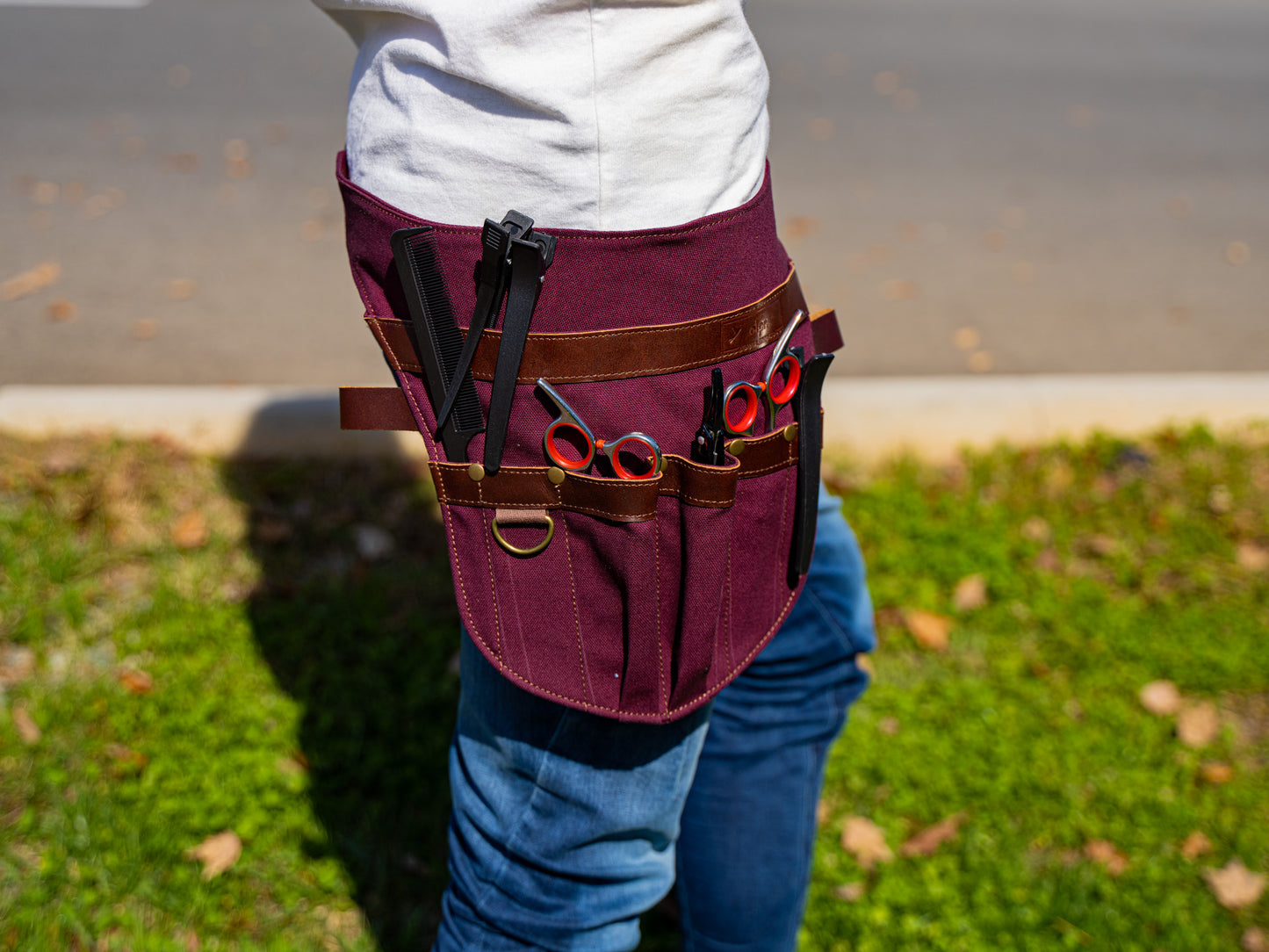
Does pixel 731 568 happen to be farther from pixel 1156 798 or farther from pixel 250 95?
pixel 250 95

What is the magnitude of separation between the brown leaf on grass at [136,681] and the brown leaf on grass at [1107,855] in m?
2.09

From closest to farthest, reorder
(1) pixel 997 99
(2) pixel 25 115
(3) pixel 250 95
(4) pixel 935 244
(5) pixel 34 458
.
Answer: (5) pixel 34 458
(4) pixel 935 244
(2) pixel 25 115
(3) pixel 250 95
(1) pixel 997 99

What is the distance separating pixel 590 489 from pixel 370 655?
155cm

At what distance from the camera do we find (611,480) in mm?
1066

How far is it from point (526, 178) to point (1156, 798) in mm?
2019

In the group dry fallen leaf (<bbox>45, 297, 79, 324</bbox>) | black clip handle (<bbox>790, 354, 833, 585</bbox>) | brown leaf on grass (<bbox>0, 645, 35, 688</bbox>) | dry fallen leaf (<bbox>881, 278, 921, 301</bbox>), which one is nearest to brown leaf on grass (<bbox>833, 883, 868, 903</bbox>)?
black clip handle (<bbox>790, 354, 833, 585</bbox>)

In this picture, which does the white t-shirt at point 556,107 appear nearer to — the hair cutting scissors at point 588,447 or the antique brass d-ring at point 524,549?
the hair cutting scissors at point 588,447

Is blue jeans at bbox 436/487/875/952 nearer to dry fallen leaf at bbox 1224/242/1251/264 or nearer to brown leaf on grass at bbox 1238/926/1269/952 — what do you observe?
brown leaf on grass at bbox 1238/926/1269/952

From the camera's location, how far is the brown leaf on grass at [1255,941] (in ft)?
6.36

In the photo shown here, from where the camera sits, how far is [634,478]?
1073 mm

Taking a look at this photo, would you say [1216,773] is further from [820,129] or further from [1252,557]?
[820,129]

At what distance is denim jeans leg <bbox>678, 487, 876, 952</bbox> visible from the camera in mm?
1485

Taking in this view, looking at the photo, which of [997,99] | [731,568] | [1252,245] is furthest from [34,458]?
[997,99]

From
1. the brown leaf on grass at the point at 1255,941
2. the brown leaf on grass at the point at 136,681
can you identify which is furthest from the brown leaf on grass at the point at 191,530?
the brown leaf on grass at the point at 1255,941
